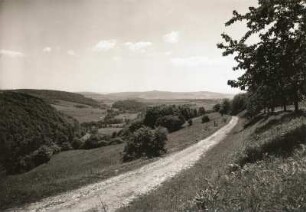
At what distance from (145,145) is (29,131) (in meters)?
32.1

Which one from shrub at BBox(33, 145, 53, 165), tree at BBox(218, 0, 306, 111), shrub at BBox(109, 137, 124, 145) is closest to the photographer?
tree at BBox(218, 0, 306, 111)

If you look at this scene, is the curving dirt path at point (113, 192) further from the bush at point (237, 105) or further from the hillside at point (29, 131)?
the bush at point (237, 105)

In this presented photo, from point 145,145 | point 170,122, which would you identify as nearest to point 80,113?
point 170,122

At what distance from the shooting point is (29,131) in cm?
6575

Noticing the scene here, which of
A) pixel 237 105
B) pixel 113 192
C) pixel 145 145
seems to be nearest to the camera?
pixel 113 192

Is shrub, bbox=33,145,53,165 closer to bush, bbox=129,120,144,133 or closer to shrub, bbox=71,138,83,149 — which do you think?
shrub, bbox=71,138,83,149

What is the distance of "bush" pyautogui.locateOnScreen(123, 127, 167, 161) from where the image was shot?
137 feet

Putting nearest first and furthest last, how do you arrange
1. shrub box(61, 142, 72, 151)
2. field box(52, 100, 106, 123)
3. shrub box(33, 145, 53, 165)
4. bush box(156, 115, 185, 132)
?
shrub box(33, 145, 53, 165) → shrub box(61, 142, 72, 151) → bush box(156, 115, 185, 132) → field box(52, 100, 106, 123)

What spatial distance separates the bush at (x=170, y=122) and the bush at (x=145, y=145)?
31.6 m

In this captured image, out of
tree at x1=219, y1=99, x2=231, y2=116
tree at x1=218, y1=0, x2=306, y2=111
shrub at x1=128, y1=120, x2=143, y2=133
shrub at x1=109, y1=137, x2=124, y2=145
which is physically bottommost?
shrub at x1=109, y1=137, x2=124, y2=145

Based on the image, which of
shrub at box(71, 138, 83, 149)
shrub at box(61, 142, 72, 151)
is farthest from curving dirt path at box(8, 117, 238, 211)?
shrub at box(61, 142, 72, 151)

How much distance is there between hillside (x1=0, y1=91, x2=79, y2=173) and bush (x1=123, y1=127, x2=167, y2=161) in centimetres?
1757

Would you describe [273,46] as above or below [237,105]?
above

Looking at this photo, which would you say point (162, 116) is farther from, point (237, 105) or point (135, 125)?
point (237, 105)
